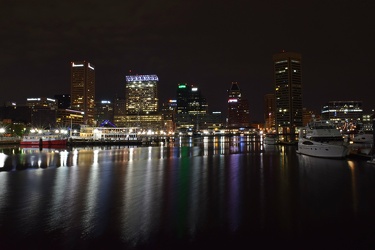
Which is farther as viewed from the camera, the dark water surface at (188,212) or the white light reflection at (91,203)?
the white light reflection at (91,203)

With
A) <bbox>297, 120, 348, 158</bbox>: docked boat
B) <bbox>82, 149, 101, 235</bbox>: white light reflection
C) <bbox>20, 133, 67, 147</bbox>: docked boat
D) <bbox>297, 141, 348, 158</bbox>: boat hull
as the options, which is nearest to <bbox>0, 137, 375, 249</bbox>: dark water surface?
<bbox>82, 149, 101, 235</bbox>: white light reflection

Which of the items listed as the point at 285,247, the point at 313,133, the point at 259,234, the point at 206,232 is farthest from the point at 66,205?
the point at 313,133

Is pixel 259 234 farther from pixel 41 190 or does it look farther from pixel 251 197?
Result: pixel 41 190

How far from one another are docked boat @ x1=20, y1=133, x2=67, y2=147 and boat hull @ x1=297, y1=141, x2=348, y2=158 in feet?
225

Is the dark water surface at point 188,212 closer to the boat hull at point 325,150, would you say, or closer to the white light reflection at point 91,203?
the white light reflection at point 91,203

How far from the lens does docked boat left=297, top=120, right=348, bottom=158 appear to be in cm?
4162

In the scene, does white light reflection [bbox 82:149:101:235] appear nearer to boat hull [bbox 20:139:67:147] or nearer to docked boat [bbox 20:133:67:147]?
boat hull [bbox 20:139:67:147]

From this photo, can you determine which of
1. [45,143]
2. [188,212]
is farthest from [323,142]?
[45,143]

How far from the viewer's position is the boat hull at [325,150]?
41156 mm

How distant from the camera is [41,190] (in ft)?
71.5

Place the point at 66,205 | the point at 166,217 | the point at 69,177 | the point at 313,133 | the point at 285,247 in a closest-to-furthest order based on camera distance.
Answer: the point at 285,247, the point at 166,217, the point at 66,205, the point at 69,177, the point at 313,133

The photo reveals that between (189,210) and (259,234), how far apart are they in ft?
15.0

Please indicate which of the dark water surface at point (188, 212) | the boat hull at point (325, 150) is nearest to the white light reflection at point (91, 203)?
the dark water surface at point (188, 212)

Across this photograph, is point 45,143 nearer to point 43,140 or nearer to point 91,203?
point 43,140
